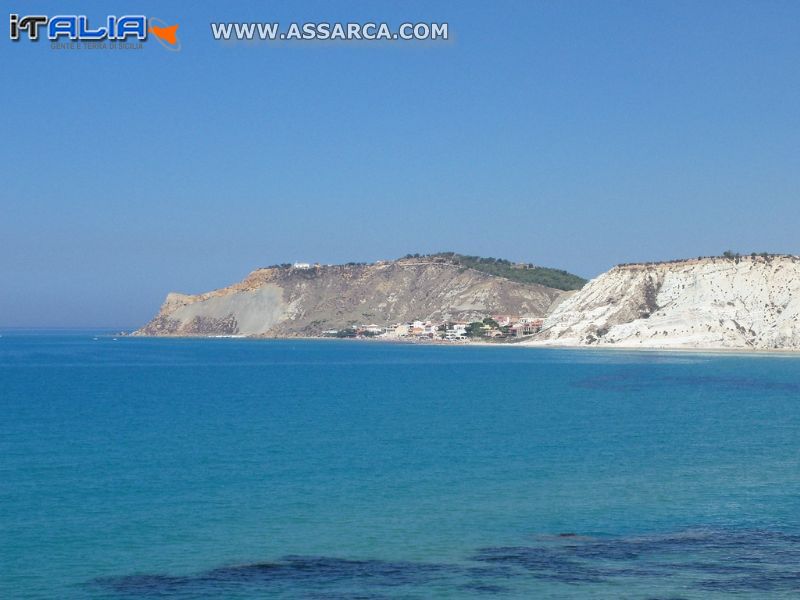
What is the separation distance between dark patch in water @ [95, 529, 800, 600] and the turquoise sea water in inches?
2.5

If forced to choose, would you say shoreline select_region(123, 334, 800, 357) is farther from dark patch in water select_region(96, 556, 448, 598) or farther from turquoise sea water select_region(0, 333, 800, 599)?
dark patch in water select_region(96, 556, 448, 598)

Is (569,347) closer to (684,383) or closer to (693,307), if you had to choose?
(693,307)

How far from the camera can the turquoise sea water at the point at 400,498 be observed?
17516 millimetres

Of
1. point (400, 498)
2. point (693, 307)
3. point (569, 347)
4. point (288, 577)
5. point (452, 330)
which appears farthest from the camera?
point (452, 330)

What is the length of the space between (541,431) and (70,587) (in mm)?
24697

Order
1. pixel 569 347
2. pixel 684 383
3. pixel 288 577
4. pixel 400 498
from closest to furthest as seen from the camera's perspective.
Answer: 1. pixel 288 577
2. pixel 400 498
3. pixel 684 383
4. pixel 569 347

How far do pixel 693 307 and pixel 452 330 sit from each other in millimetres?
55965

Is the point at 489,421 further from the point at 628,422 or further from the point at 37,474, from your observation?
the point at 37,474

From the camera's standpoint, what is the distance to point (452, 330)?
563 ft

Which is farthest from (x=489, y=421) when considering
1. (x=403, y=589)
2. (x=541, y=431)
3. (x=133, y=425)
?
(x=403, y=589)

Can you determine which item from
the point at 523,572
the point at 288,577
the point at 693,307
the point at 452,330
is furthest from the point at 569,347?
the point at 288,577

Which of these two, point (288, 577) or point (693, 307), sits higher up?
point (693, 307)

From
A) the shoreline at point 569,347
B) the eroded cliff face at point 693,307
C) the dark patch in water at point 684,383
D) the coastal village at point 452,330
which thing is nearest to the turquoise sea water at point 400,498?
the dark patch in water at point 684,383

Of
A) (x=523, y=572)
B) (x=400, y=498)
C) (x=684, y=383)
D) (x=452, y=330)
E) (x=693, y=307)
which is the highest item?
(x=693, y=307)
